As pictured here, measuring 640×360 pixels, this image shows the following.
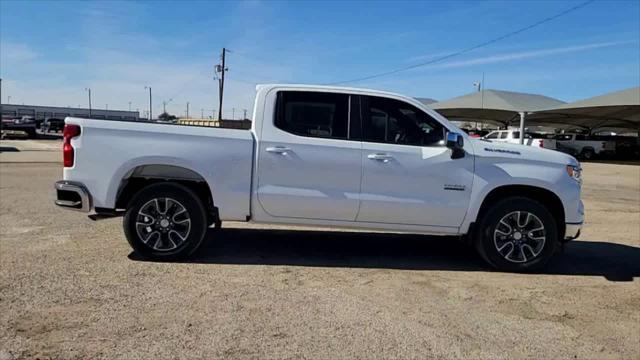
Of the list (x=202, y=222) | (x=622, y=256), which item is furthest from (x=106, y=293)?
(x=622, y=256)

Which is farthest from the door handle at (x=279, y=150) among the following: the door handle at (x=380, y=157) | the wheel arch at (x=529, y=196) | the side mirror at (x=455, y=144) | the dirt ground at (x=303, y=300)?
the wheel arch at (x=529, y=196)

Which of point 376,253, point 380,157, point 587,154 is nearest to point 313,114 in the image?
point 380,157

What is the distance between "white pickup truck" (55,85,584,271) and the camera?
18.8ft

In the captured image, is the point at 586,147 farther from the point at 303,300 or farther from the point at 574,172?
the point at 303,300

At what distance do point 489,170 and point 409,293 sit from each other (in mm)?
1821

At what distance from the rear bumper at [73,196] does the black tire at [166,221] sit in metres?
0.45

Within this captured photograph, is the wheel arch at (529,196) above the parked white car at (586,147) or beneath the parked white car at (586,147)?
beneath

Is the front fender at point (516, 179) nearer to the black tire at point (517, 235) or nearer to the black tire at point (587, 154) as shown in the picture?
the black tire at point (517, 235)

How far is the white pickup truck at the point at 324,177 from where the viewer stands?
18.8 ft

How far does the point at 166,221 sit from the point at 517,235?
394 centimetres

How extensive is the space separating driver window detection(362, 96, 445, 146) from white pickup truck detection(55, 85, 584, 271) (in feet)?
0.04

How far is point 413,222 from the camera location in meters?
5.97

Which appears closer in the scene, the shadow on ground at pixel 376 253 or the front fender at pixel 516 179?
the front fender at pixel 516 179

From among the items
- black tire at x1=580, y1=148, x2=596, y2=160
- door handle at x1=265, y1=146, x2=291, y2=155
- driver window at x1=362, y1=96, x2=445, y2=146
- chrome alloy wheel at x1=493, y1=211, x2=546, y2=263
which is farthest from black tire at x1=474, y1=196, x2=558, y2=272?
black tire at x1=580, y1=148, x2=596, y2=160
